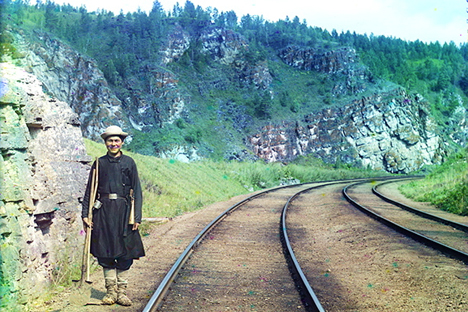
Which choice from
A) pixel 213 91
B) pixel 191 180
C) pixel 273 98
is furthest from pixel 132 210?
pixel 273 98

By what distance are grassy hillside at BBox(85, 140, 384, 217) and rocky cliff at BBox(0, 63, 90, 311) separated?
726 centimetres

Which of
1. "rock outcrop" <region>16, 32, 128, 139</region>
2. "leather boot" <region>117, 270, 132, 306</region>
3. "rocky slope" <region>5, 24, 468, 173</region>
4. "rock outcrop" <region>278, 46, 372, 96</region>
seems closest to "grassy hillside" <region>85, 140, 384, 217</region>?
"leather boot" <region>117, 270, 132, 306</region>

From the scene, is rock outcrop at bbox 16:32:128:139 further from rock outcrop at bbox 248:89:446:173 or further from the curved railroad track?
the curved railroad track

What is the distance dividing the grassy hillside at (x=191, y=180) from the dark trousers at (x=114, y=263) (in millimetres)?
8877

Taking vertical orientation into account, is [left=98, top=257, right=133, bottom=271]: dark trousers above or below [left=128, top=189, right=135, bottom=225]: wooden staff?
below

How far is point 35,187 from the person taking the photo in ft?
20.3

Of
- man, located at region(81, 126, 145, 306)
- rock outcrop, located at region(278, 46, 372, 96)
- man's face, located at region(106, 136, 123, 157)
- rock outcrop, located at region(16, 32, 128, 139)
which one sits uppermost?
rock outcrop, located at region(278, 46, 372, 96)

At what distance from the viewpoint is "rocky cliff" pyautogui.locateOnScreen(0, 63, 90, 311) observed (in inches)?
201

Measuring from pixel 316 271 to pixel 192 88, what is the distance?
6685cm

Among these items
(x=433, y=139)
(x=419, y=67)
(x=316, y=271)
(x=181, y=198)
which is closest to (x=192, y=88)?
(x=433, y=139)

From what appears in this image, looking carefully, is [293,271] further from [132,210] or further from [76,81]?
[76,81]

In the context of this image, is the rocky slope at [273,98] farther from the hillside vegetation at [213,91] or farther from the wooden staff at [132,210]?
the wooden staff at [132,210]

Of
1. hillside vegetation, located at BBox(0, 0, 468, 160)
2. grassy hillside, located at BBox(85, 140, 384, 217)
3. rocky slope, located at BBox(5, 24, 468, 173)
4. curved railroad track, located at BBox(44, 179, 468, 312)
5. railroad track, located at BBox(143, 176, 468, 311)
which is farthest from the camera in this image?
hillside vegetation, located at BBox(0, 0, 468, 160)

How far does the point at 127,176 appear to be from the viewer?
18.2 feet
